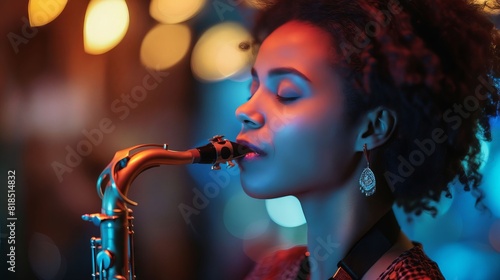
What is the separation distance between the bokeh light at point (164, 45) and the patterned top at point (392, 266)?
0.95 m

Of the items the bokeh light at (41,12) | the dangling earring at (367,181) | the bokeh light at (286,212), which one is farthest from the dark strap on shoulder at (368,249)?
the bokeh light at (41,12)

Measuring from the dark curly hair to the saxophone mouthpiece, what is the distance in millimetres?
337

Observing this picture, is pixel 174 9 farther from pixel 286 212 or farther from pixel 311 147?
pixel 311 147

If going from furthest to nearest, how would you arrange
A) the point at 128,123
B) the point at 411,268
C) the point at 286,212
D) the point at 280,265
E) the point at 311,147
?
the point at 128,123
the point at 286,212
the point at 280,265
the point at 311,147
the point at 411,268

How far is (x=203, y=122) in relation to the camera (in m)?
2.59

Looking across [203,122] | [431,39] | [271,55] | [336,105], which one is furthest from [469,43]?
[203,122]

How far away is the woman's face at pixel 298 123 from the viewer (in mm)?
1719

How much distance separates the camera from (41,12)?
8.63 ft

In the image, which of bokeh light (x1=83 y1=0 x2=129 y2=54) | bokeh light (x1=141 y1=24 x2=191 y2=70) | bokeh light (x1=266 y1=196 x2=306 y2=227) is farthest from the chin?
bokeh light (x1=83 y1=0 x2=129 y2=54)

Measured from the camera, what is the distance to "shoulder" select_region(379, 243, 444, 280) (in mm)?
1613

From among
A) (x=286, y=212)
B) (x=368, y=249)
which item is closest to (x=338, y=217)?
(x=368, y=249)

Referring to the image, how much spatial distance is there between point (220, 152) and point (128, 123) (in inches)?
37.6

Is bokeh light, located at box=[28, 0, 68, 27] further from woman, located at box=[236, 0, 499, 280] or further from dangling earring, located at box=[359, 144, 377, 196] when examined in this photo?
dangling earring, located at box=[359, 144, 377, 196]

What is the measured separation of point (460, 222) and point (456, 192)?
4.1 inches
